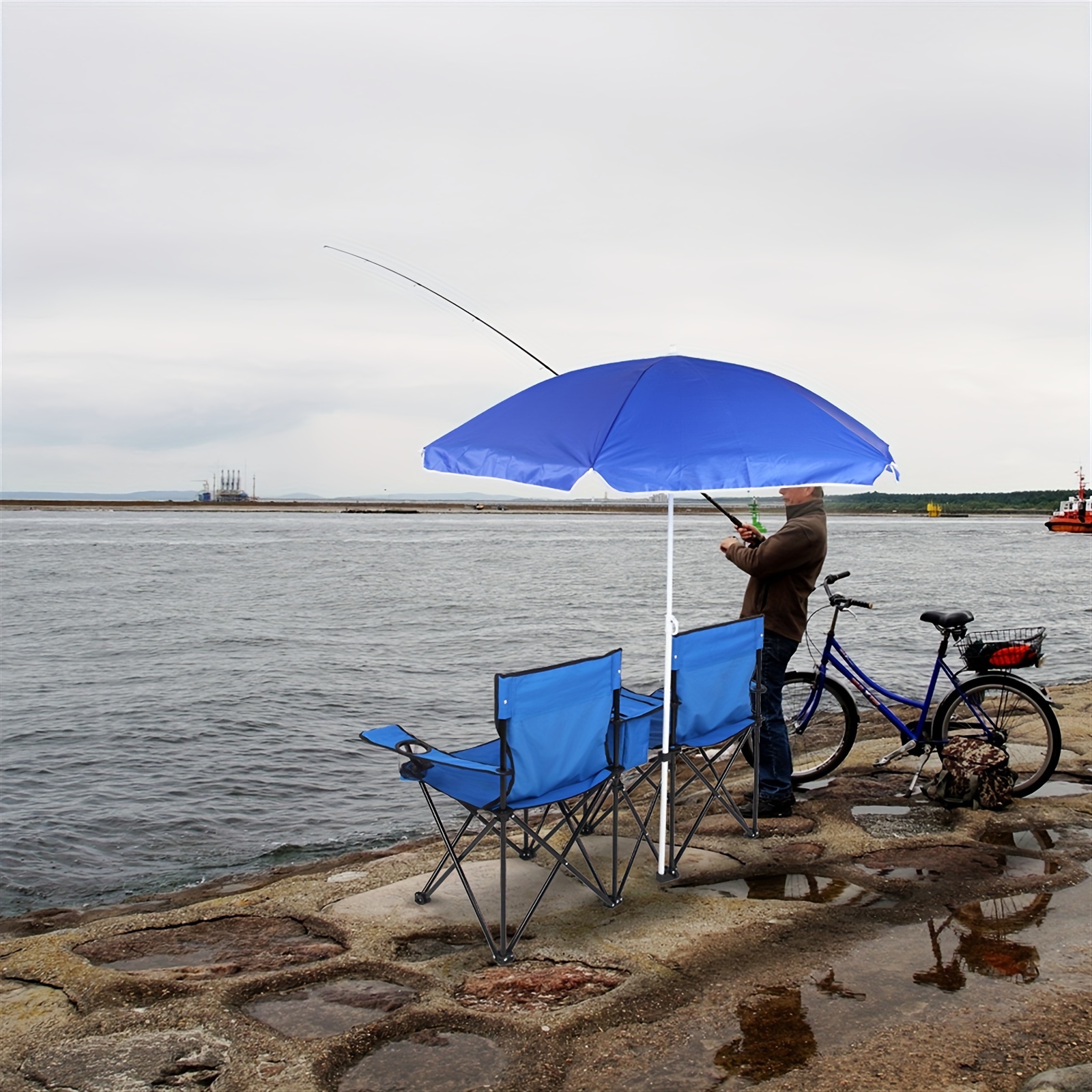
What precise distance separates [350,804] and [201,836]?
1331mm

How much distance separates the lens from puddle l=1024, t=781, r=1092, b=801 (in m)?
6.63

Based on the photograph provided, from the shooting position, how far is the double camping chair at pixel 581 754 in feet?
14.4

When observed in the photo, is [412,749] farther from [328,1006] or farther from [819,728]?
[819,728]

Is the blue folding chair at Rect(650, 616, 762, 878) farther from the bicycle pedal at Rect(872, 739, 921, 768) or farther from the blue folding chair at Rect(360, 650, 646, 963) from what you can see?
the bicycle pedal at Rect(872, 739, 921, 768)

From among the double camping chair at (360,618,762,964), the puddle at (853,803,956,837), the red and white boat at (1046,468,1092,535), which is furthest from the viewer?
the red and white boat at (1046,468,1092,535)

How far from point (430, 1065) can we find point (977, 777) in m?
4.24

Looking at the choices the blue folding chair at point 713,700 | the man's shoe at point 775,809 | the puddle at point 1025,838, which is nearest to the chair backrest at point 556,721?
the blue folding chair at point 713,700

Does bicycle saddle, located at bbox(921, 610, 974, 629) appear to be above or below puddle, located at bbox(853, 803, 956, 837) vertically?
above

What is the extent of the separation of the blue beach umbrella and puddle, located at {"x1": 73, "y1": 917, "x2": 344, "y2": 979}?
6.05ft

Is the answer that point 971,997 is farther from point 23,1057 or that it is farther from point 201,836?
point 201,836

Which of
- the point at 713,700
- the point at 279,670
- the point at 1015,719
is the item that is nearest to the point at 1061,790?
the point at 1015,719

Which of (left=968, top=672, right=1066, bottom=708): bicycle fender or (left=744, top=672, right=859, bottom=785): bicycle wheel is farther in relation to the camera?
(left=744, top=672, right=859, bottom=785): bicycle wheel

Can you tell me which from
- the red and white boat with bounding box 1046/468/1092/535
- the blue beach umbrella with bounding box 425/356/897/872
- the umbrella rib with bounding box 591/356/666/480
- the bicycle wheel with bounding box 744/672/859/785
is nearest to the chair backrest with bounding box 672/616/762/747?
the blue beach umbrella with bounding box 425/356/897/872

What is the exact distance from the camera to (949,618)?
21.7 feet
